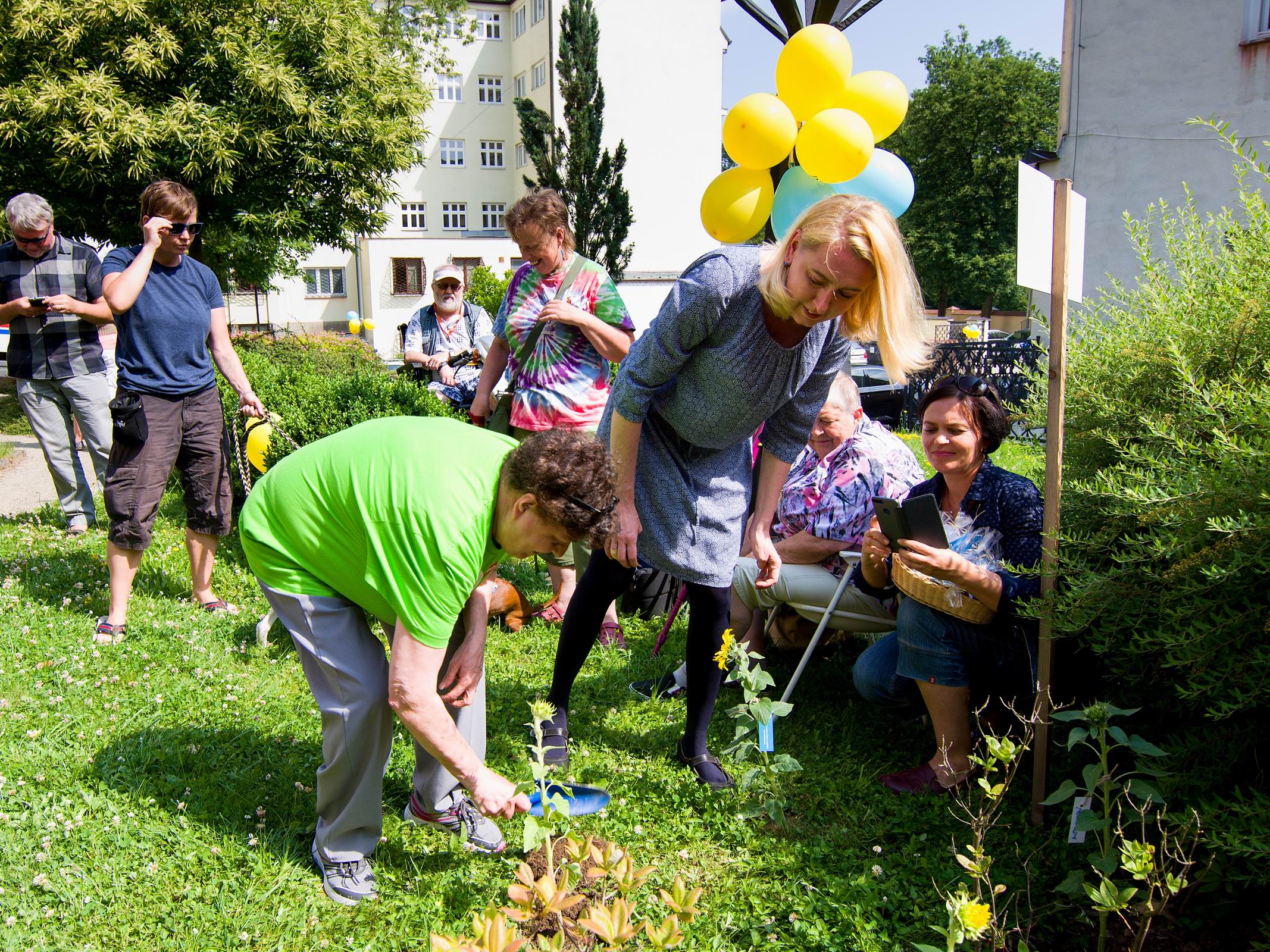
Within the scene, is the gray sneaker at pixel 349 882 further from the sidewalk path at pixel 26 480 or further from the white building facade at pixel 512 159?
the white building facade at pixel 512 159

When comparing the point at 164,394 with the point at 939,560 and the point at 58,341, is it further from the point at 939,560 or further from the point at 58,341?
the point at 939,560

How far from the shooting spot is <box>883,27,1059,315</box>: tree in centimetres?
3978

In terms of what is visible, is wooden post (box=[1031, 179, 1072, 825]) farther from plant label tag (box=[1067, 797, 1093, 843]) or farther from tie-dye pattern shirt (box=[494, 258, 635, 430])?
tie-dye pattern shirt (box=[494, 258, 635, 430])

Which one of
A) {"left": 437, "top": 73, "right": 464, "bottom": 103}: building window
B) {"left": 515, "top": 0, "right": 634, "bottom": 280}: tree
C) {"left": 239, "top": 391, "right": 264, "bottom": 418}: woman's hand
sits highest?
{"left": 437, "top": 73, "right": 464, "bottom": 103}: building window

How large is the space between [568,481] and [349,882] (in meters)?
1.34

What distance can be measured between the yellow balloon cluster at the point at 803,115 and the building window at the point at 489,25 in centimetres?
3893

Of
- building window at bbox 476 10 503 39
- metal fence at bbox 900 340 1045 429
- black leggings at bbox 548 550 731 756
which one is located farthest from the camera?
building window at bbox 476 10 503 39

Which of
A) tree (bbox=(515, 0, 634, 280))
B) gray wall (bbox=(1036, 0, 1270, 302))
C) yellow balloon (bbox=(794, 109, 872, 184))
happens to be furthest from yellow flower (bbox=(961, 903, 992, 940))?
tree (bbox=(515, 0, 634, 280))

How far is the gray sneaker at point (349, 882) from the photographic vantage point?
2.43 m

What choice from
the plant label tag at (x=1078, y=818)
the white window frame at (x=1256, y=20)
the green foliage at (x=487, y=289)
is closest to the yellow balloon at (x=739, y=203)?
the plant label tag at (x=1078, y=818)

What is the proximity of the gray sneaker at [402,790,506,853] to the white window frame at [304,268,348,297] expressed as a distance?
39381 mm

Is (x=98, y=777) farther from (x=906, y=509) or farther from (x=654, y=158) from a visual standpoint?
(x=654, y=158)

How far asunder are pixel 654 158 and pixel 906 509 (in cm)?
3312

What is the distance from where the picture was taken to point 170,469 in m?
4.28
